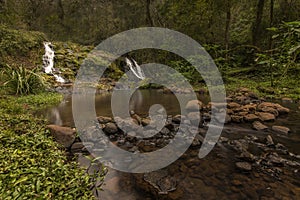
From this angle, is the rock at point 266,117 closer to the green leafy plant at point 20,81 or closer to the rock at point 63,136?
the rock at point 63,136

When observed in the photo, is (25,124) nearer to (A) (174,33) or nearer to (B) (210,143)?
(B) (210,143)

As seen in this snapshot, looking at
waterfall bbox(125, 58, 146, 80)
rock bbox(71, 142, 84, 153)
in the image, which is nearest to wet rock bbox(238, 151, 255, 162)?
rock bbox(71, 142, 84, 153)

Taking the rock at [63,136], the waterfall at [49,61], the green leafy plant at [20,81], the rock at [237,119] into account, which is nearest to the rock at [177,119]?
the rock at [237,119]

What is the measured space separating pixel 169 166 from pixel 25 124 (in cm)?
300

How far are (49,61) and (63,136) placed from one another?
536 inches

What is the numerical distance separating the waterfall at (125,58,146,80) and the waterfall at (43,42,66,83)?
7.47 meters

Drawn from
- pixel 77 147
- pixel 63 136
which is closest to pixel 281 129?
pixel 77 147

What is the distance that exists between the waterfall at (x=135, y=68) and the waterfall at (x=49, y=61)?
7471mm

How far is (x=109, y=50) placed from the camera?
24.8 metres

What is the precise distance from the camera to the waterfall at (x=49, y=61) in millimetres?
14380

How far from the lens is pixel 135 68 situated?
2153cm

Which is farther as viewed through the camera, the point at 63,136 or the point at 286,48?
the point at 63,136

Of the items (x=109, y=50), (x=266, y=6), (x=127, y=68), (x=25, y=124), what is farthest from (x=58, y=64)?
(x=266, y=6)

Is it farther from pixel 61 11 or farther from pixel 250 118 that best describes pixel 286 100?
pixel 61 11
